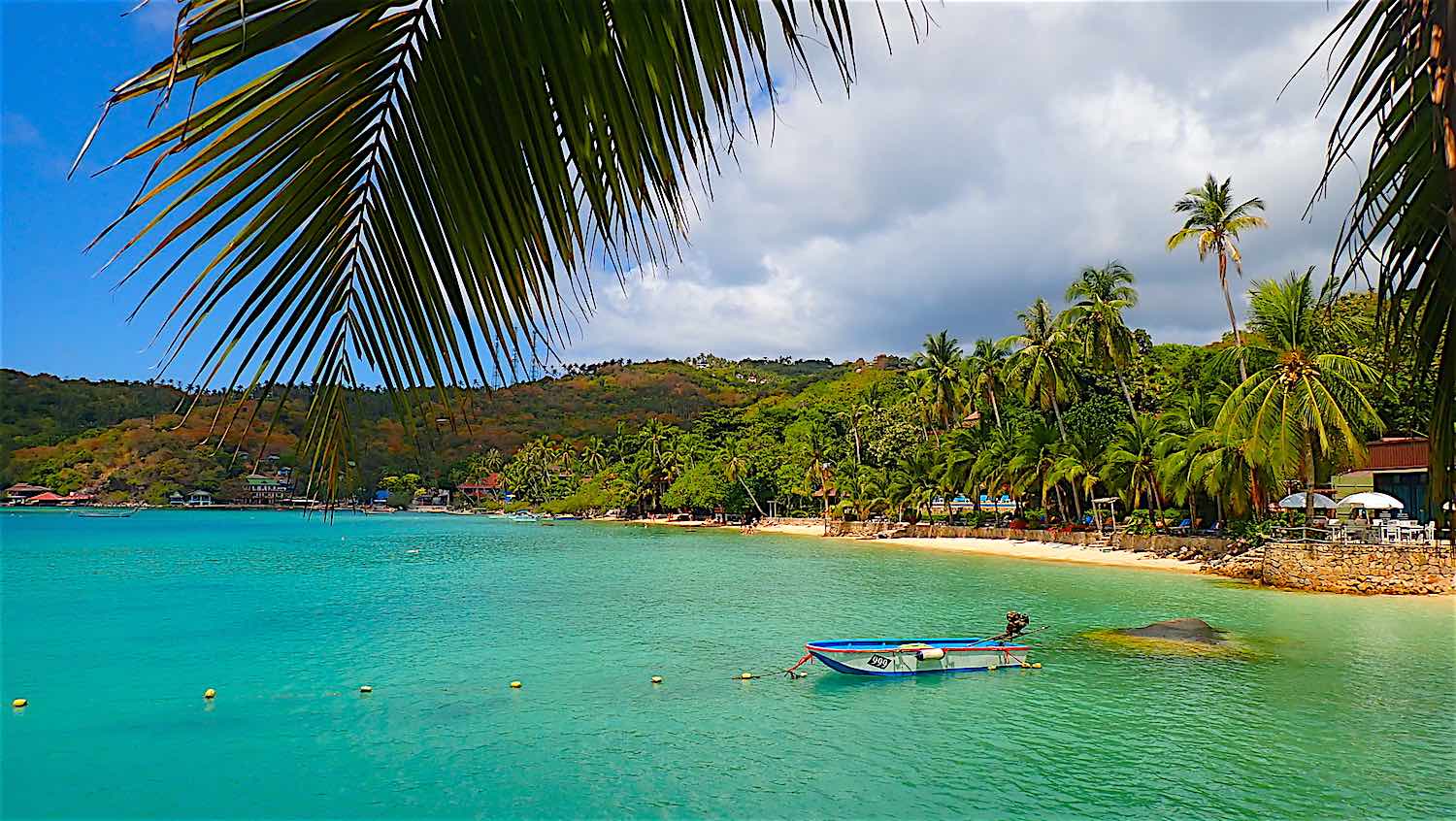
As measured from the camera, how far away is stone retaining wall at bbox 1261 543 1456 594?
2305cm

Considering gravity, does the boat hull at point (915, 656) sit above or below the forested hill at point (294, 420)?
below

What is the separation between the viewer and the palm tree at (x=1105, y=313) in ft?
116

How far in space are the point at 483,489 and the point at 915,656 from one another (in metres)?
124

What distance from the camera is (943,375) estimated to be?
51.5 m

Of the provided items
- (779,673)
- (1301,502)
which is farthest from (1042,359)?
(779,673)

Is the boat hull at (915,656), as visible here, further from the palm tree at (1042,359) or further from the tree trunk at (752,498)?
the tree trunk at (752,498)

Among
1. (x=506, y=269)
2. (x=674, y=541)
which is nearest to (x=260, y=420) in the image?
(x=506, y=269)

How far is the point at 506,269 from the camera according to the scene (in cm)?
111

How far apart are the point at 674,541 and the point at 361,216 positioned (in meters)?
57.4

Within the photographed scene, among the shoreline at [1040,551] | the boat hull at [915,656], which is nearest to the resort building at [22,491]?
the shoreline at [1040,551]

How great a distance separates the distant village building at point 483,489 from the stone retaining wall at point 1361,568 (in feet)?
385

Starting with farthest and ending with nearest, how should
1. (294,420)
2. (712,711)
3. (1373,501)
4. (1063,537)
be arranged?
(1063,537) → (1373,501) → (712,711) → (294,420)

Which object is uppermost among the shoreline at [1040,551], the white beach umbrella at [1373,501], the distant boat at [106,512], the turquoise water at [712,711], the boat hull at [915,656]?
the white beach umbrella at [1373,501]

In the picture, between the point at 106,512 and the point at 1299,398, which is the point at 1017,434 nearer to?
the point at 1299,398
